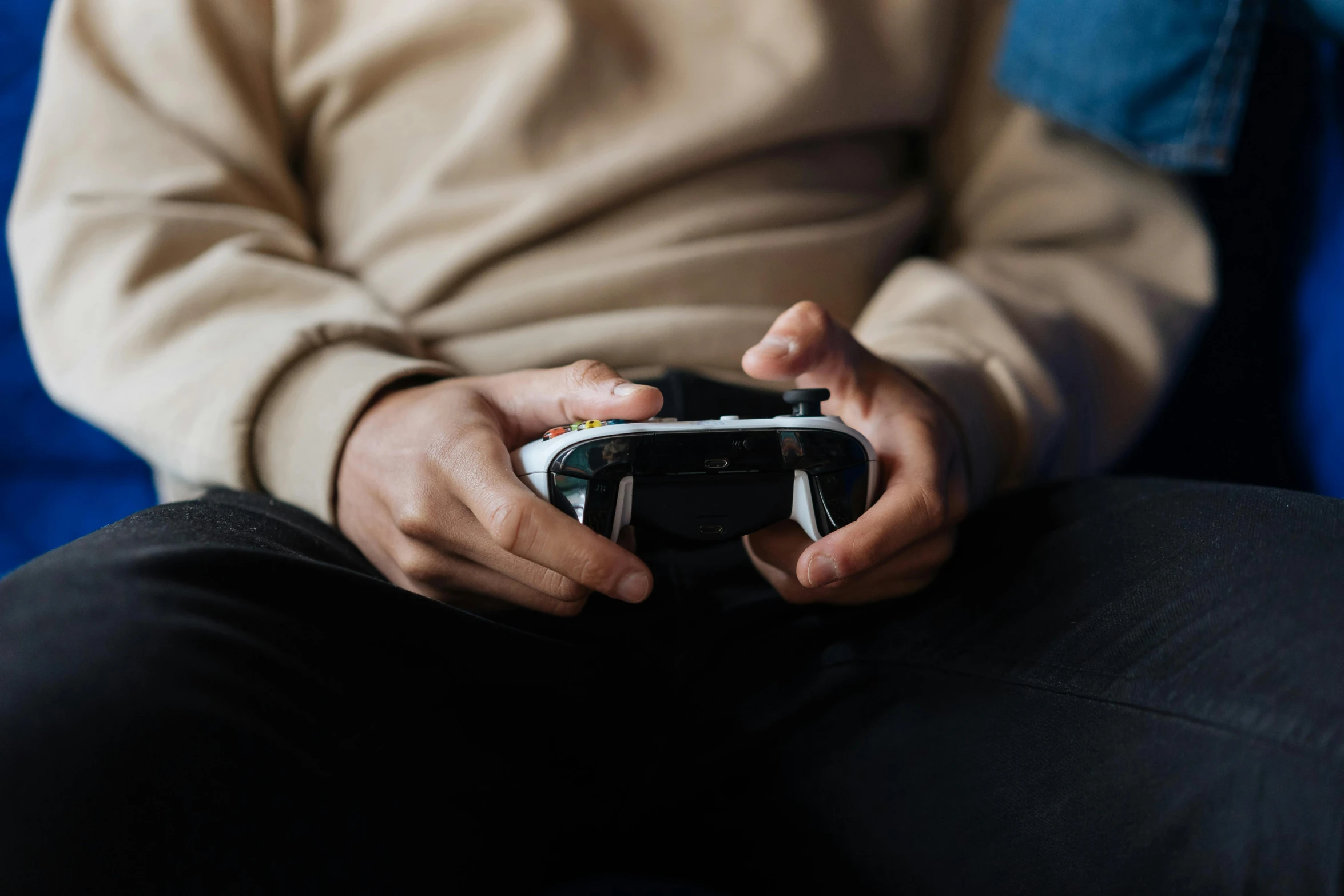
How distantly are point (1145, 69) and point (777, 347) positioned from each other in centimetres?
48

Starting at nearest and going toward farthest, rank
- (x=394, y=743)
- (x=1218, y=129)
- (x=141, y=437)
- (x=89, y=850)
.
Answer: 1. (x=89, y=850)
2. (x=394, y=743)
3. (x=141, y=437)
4. (x=1218, y=129)

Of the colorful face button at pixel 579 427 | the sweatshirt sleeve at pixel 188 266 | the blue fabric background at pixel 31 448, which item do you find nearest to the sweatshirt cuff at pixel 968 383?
the colorful face button at pixel 579 427

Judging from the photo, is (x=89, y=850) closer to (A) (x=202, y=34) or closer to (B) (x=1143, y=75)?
(A) (x=202, y=34)

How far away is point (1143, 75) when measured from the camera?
72cm

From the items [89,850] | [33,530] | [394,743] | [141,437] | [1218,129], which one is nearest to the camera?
[89,850]

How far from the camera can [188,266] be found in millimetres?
686

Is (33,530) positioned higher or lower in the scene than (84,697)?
lower

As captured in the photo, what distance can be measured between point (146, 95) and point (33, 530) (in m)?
0.42

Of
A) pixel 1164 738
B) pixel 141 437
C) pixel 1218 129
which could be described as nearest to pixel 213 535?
pixel 141 437

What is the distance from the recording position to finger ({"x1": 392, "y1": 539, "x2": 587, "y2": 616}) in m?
0.46

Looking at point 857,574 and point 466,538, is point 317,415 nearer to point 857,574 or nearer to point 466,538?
point 466,538

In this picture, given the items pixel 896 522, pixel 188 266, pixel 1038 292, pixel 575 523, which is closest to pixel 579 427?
pixel 575 523

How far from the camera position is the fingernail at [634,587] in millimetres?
423

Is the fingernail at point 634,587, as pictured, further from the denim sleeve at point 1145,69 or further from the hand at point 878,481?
the denim sleeve at point 1145,69
